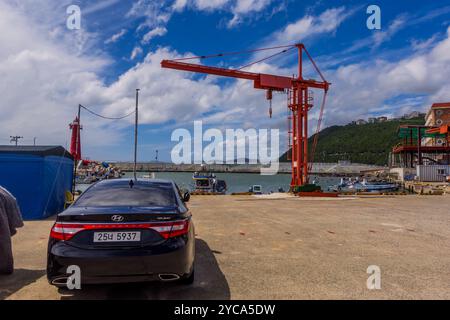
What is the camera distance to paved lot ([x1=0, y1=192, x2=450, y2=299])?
4.03m

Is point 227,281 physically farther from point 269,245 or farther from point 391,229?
point 391,229

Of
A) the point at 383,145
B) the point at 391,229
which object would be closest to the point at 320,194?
the point at 391,229

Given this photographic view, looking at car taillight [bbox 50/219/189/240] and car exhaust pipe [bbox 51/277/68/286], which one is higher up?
car taillight [bbox 50/219/189/240]

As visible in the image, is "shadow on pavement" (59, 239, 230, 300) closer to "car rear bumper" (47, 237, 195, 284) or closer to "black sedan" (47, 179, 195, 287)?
"black sedan" (47, 179, 195, 287)

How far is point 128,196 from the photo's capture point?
14.5 feet

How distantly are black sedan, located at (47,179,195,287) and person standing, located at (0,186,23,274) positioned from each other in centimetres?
171

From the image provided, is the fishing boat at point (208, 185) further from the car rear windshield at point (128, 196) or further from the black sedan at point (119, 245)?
the black sedan at point (119, 245)

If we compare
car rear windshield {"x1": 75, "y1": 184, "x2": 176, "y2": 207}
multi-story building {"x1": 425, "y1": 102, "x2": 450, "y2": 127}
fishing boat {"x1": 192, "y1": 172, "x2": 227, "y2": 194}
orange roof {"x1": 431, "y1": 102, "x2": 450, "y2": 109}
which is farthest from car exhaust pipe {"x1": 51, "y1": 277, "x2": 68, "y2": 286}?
orange roof {"x1": 431, "y1": 102, "x2": 450, "y2": 109}

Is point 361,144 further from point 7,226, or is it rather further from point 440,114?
point 7,226

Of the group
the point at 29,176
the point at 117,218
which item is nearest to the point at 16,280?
the point at 117,218

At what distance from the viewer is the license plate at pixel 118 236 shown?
3.50m

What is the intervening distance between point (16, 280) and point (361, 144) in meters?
173

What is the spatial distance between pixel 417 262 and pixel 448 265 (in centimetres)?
44

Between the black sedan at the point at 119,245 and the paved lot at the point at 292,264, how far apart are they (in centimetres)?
65
